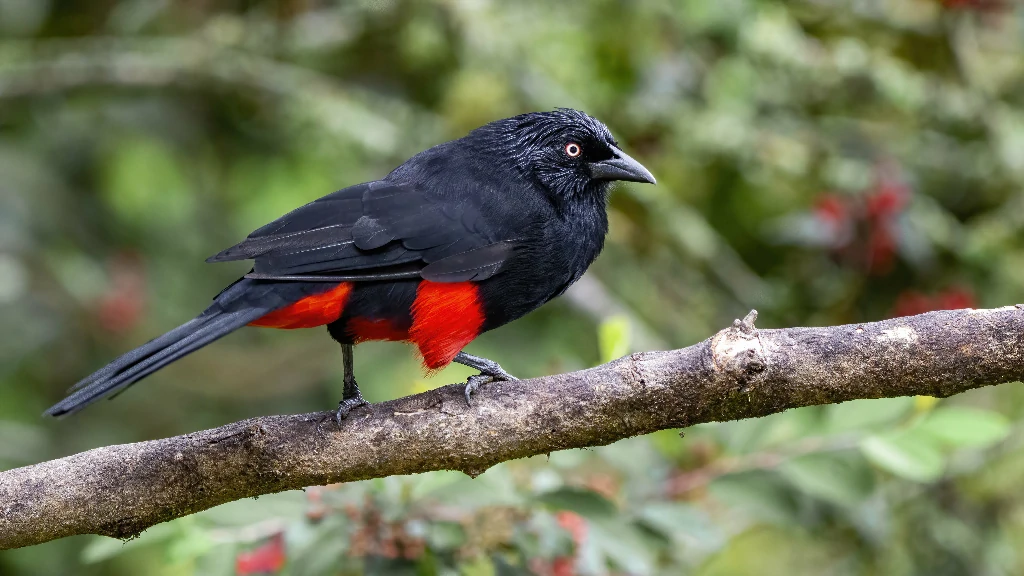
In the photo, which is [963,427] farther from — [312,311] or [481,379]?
[312,311]

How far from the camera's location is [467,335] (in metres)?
2.76

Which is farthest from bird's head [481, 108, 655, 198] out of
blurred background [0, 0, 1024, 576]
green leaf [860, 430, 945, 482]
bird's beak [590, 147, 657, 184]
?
green leaf [860, 430, 945, 482]

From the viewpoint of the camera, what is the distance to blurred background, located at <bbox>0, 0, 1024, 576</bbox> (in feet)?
14.4

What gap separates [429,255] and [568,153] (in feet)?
2.11

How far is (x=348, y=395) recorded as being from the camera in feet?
8.76

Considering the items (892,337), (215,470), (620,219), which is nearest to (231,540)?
(215,470)

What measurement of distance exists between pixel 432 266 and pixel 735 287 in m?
2.57

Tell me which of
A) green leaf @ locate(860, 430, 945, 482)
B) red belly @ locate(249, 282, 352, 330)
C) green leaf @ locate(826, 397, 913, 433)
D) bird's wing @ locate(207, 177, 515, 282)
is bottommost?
green leaf @ locate(860, 430, 945, 482)

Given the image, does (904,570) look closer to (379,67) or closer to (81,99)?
(379,67)

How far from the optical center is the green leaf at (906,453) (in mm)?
2549

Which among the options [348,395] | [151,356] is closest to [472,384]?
[348,395]

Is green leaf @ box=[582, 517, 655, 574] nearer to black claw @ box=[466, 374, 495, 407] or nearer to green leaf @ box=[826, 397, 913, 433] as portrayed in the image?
black claw @ box=[466, 374, 495, 407]

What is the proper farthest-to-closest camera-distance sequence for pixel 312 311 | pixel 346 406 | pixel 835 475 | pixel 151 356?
pixel 835 475
pixel 312 311
pixel 346 406
pixel 151 356

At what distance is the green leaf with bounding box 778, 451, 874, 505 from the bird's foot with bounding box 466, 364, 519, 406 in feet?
2.66
